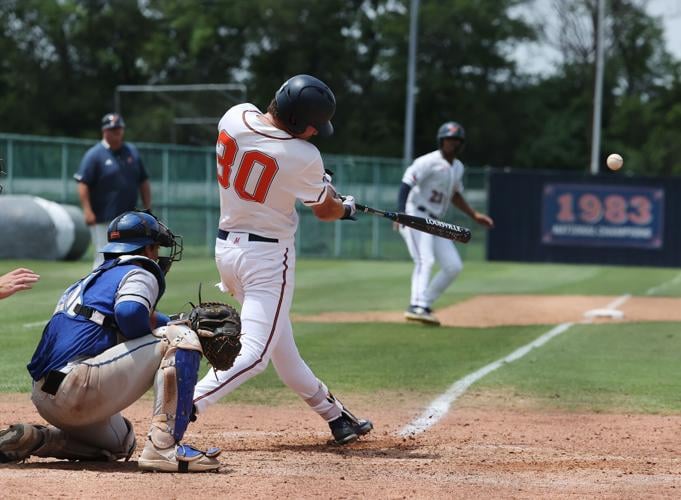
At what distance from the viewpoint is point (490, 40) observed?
187 ft

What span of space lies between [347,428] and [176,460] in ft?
4.78

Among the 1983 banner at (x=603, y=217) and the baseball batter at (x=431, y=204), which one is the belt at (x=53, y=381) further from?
the 1983 banner at (x=603, y=217)

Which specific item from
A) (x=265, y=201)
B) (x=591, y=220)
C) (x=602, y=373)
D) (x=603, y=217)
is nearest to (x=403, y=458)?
(x=265, y=201)

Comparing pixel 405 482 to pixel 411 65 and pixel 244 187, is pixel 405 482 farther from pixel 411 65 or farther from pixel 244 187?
pixel 411 65

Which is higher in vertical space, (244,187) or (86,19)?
(86,19)

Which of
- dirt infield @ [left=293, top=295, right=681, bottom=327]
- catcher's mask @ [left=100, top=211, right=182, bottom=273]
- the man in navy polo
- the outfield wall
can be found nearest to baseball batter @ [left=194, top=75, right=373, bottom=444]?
catcher's mask @ [left=100, top=211, right=182, bottom=273]

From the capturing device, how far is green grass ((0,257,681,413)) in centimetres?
888

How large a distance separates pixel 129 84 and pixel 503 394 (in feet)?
165

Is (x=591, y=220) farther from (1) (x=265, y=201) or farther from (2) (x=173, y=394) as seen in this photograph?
(2) (x=173, y=394)

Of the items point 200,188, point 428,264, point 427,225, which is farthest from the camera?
point 200,188

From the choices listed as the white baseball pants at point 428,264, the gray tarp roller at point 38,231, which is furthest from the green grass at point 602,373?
the gray tarp roller at point 38,231

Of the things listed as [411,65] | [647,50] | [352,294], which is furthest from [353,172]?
[647,50]

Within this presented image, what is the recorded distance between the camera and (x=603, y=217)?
1211 inches

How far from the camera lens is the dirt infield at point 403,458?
5.23m
